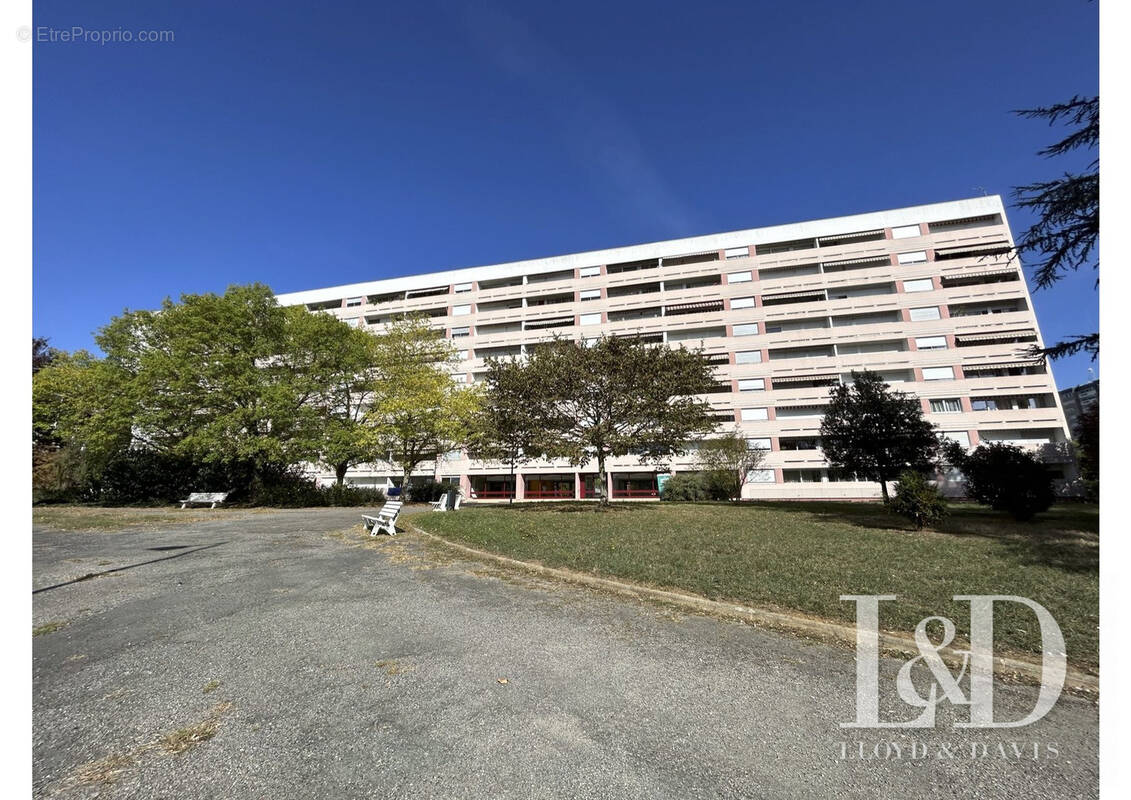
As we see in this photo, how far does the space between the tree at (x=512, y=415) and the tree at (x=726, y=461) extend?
59.3 feet

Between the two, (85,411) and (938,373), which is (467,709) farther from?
(938,373)

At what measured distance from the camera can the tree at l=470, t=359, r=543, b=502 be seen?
18.3 m

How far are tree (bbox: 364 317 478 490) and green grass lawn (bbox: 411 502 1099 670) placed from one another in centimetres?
1178

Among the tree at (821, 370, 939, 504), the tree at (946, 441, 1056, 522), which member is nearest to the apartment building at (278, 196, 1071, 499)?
the tree at (821, 370, 939, 504)

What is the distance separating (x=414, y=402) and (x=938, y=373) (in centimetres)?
4140

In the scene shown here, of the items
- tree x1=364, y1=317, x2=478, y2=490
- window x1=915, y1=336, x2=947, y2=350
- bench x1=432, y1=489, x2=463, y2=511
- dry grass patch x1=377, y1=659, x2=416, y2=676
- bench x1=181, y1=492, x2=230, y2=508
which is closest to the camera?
dry grass patch x1=377, y1=659, x2=416, y2=676

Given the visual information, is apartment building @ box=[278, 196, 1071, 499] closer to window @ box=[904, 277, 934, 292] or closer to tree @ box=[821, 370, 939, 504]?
window @ box=[904, 277, 934, 292]

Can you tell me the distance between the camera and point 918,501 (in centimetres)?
1165

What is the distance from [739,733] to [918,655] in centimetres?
248

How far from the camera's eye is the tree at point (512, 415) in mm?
18312

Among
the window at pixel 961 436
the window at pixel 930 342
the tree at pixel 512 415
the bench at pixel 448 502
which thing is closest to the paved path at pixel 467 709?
the tree at pixel 512 415

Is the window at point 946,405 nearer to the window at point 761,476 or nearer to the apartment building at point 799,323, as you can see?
the apartment building at point 799,323

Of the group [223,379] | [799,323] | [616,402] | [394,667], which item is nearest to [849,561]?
[394,667]
